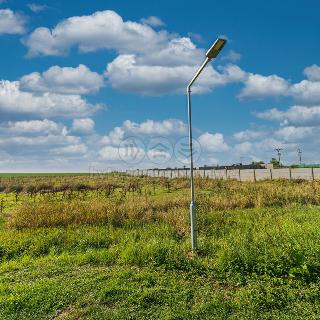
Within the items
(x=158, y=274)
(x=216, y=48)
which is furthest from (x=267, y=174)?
(x=158, y=274)

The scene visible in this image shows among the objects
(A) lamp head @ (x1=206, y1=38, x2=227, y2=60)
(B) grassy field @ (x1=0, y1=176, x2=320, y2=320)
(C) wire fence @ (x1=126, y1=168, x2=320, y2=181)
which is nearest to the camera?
(B) grassy field @ (x1=0, y1=176, x2=320, y2=320)

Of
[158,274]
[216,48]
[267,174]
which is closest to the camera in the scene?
[158,274]

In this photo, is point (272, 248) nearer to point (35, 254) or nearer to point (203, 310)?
point (203, 310)

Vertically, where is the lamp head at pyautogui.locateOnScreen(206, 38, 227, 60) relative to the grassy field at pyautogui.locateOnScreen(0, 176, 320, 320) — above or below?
above

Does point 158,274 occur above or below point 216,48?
below

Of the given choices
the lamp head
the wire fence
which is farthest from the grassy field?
the wire fence

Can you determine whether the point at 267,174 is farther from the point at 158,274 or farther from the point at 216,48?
the point at 158,274

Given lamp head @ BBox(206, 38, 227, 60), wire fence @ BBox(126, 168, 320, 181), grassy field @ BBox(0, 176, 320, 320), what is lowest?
grassy field @ BBox(0, 176, 320, 320)

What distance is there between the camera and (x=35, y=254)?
10.7m

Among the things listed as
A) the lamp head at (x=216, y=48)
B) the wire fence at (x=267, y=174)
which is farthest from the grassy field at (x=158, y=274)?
the wire fence at (x=267, y=174)

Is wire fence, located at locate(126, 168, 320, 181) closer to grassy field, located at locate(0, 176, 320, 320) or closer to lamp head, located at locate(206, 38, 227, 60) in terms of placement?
grassy field, located at locate(0, 176, 320, 320)

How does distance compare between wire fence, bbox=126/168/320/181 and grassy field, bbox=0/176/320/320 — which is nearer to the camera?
grassy field, bbox=0/176/320/320

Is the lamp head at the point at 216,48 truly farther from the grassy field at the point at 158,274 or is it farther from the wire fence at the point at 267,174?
the wire fence at the point at 267,174

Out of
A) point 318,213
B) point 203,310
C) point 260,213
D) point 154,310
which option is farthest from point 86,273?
point 318,213
